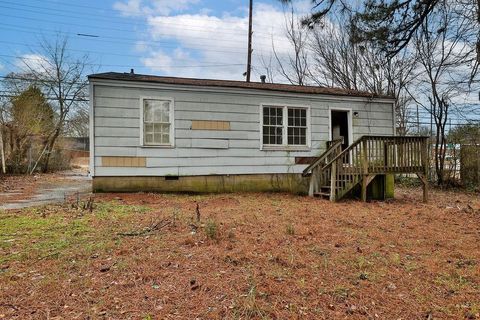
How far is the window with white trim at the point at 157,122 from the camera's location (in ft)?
31.2

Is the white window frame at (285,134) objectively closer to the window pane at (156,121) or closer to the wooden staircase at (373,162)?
the wooden staircase at (373,162)

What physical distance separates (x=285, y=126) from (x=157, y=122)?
3670 mm

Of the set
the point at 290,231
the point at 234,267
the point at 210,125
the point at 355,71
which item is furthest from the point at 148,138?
the point at 355,71

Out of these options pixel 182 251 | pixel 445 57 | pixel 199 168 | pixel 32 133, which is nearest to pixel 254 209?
pixel 199 168

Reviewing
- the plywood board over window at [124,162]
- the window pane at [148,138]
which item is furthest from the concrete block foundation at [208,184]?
the window pane at [148,138]

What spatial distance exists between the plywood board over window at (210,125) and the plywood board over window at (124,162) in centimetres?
164

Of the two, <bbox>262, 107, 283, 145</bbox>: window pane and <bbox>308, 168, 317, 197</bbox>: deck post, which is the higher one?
<bbox>262, 107, 283, 145</bbox>: window pane

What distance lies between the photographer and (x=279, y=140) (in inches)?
422

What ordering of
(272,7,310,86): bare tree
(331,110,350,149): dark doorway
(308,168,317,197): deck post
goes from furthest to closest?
1. (272,7,310,86): bare tree
2. (331,110,350,149): dark doorway
3. (308,168,317,197): deck post

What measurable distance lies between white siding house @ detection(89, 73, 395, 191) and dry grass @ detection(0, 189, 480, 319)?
115 inches

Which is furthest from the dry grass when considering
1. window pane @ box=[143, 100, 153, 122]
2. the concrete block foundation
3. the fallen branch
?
window pane @ box=[143, 100, 153, 122]

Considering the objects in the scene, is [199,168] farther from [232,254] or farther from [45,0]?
[45,0]

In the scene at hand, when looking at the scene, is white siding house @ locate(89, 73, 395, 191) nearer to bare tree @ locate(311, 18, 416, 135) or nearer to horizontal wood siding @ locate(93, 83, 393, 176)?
horizontal wood siding @ locate(93, 83, 393, 176)

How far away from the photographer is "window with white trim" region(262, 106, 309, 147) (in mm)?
10656
